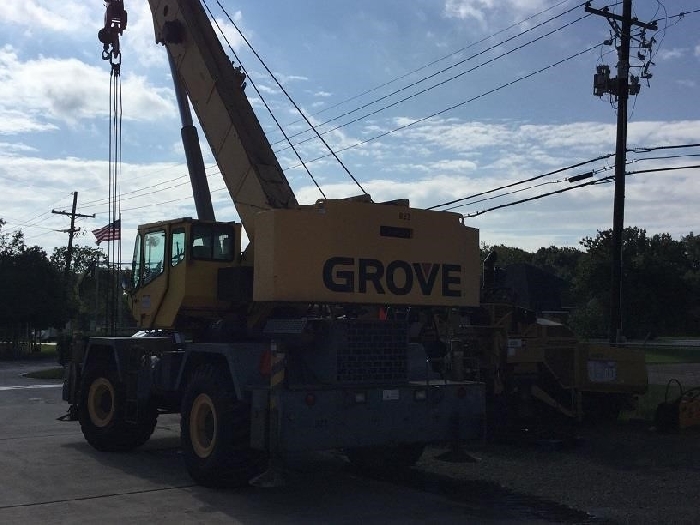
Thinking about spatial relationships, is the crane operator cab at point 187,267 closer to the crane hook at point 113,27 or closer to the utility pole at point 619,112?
the crane hook at point 113,27

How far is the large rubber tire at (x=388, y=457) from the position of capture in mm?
10484

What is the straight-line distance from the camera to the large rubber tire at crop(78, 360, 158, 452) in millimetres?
11688

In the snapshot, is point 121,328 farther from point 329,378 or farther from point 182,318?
point 329,378

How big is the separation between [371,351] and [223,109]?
489 cm

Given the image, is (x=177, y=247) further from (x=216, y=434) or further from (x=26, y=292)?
(x=26, y=292)

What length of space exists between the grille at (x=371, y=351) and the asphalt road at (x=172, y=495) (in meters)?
1.28

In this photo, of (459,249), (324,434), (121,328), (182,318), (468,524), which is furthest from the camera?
(121,328)

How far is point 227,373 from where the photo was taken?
924cm

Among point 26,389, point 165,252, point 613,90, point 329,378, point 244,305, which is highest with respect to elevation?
point 613,90

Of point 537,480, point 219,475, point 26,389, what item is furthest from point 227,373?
point 26,389

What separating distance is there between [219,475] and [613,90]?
Answer: 50.8ft

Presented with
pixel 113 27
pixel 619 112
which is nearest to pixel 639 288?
pixel 619 112

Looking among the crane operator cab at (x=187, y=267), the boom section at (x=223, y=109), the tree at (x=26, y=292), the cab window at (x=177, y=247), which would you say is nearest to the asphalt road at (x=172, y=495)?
the crane operator cab at (x=187, y=267)

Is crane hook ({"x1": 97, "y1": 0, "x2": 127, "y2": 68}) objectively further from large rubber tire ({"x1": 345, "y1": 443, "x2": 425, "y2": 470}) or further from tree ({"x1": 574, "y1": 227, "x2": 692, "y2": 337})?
→ tree ({"x1": 574, "y1": 227, "x2": 692, "y2": 337})
